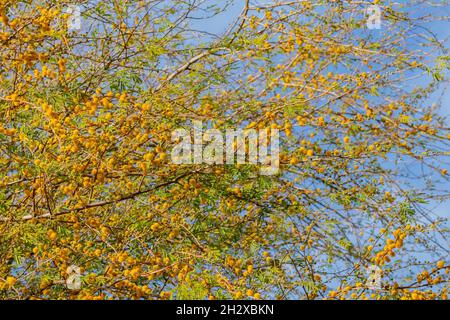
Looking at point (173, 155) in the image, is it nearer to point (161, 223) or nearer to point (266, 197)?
point (161, 223)

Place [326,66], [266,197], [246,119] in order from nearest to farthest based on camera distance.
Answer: [246,119]
[266,197]
[326,66]

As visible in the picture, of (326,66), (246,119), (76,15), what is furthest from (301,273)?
(76,15)

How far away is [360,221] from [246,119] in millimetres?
1212

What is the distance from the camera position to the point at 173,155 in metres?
4.19

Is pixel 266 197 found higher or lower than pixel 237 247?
higher

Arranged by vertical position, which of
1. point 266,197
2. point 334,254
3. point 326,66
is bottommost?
point 334,254

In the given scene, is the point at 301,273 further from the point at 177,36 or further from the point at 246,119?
the point at 177,36

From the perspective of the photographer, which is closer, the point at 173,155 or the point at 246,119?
the point at 173,155
